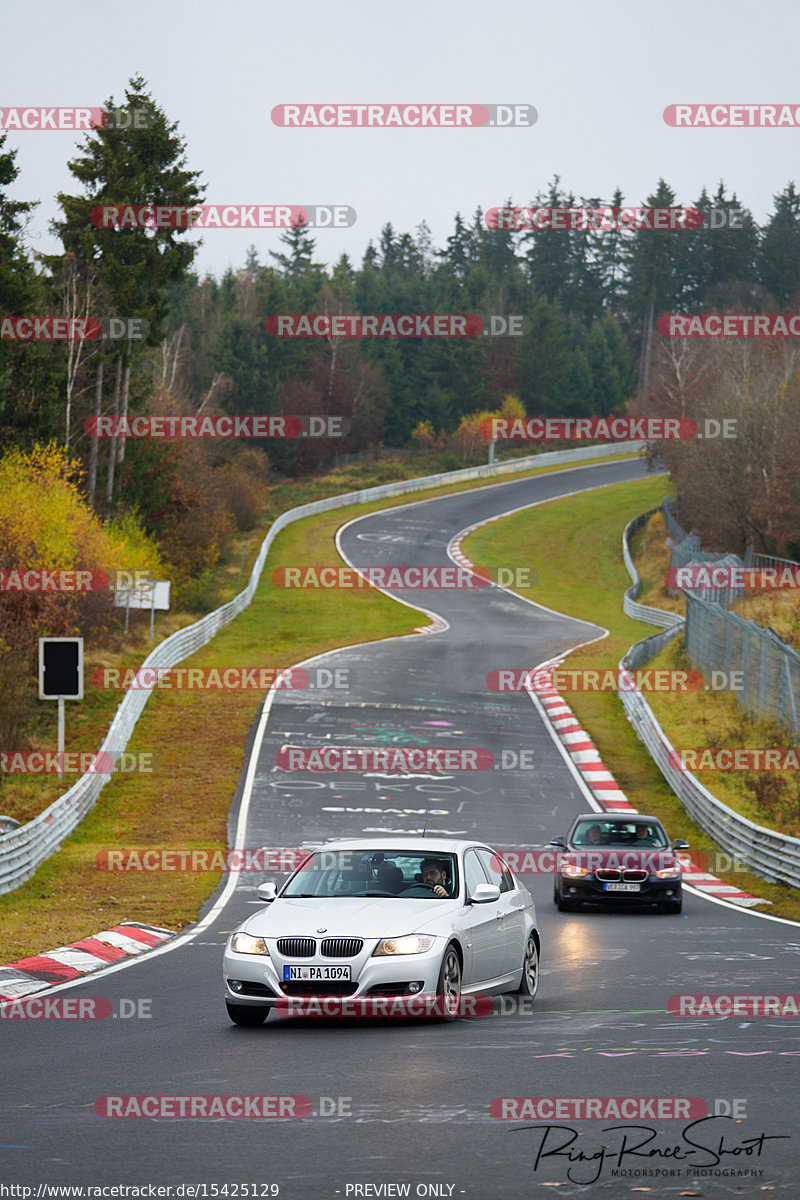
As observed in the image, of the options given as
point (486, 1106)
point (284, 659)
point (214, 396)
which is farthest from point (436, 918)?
point (214, 396)

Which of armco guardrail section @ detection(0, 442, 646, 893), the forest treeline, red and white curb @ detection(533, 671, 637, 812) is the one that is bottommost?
red and white curb @ detection(533, 671, 637, 812)

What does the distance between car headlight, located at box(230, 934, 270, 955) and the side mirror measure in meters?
1.79

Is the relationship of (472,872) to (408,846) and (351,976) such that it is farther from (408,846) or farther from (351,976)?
(351,976)

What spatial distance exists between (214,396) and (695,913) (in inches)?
3818

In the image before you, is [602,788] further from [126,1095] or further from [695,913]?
[126,1095]

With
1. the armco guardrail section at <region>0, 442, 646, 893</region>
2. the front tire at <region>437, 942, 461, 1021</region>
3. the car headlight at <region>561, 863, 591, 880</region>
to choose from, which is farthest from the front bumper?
the armco guardrail section at <region>0, 442, 646, 893</region>

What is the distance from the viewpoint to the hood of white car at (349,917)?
419 inches

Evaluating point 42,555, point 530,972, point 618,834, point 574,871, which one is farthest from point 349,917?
point 42,555

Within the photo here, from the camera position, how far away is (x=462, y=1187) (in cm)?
631

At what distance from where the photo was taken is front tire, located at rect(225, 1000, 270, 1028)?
10789 millimetres

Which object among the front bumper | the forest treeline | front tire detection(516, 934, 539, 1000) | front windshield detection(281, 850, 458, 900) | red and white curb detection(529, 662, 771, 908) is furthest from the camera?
the forest treeline

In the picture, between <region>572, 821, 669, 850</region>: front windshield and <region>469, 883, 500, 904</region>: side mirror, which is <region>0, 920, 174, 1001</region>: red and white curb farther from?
<region>572, 821, 669, 850</region>: front windshield

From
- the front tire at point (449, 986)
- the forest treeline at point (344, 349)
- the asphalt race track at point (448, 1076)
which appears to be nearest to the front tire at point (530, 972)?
the asphalt race track at point (448, 1076)

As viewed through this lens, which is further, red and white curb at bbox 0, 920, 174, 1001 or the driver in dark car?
red and white curb at bbox 0, 920, 174, 1001
